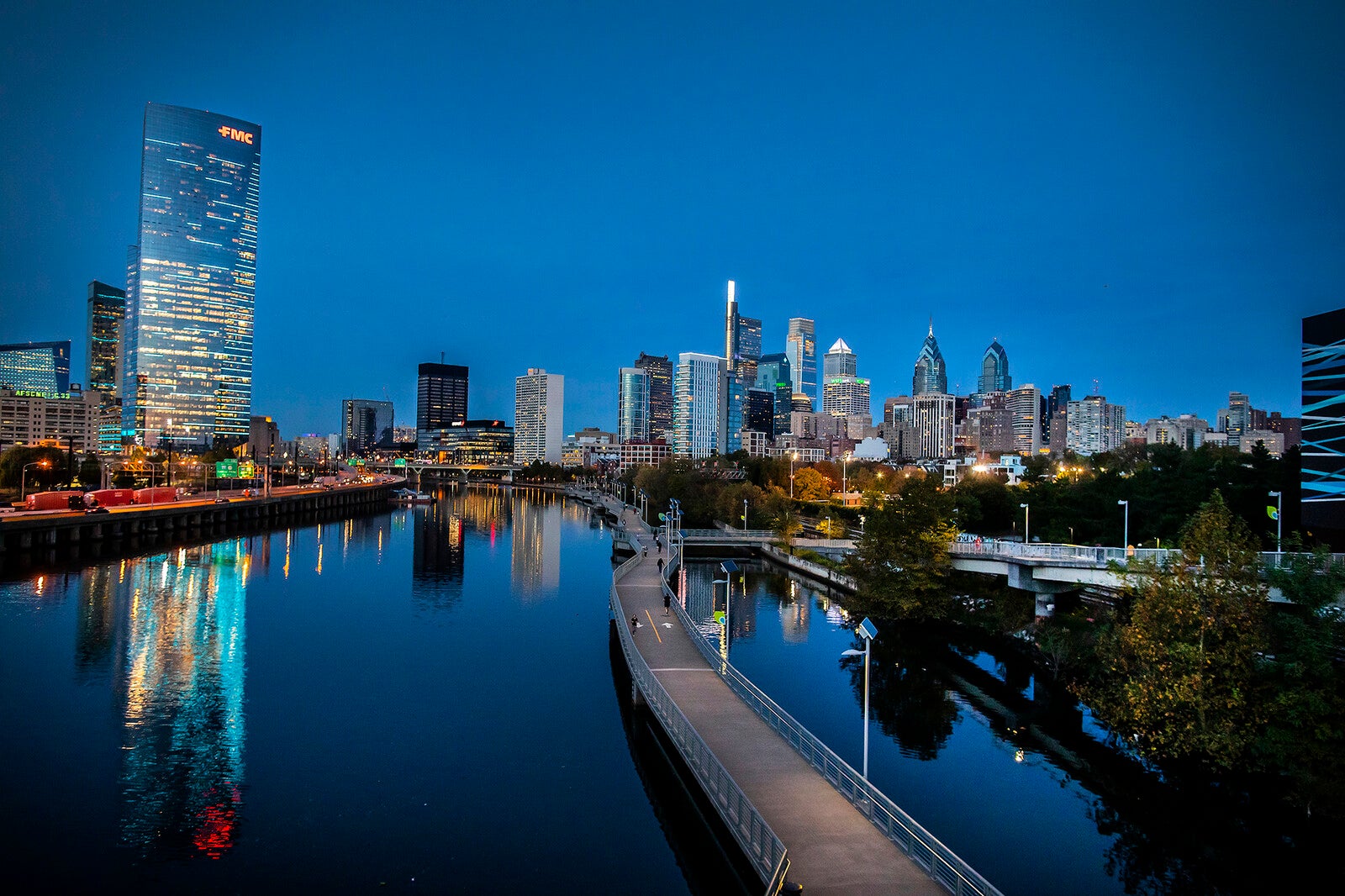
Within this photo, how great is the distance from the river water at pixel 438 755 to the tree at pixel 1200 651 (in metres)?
3.13

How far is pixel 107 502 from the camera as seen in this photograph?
98250mm

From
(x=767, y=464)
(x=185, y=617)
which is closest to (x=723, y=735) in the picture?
(x=185, y=617)

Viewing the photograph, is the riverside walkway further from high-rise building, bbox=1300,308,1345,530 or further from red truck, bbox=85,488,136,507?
red truck, bbox=85,488,136,507

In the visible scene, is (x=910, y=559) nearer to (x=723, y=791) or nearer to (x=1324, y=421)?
(x=1324, y=421)

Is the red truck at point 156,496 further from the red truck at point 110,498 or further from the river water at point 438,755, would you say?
the river water at point 438,755

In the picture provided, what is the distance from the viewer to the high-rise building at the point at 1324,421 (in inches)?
1585

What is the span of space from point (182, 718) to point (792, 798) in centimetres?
A: 2469

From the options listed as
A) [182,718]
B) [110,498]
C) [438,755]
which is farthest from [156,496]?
[438,755]

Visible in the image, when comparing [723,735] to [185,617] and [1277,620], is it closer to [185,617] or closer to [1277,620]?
[1277,620]

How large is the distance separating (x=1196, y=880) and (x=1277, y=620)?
32.5 feet

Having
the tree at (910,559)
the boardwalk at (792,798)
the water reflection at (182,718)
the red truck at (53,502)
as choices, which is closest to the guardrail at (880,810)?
the boardwalk at (792,798)

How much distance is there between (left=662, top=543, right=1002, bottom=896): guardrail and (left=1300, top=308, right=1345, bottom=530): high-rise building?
32.2 meters

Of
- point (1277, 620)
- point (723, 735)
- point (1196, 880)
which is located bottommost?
point (1196, 880)

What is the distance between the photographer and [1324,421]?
4084 cm
